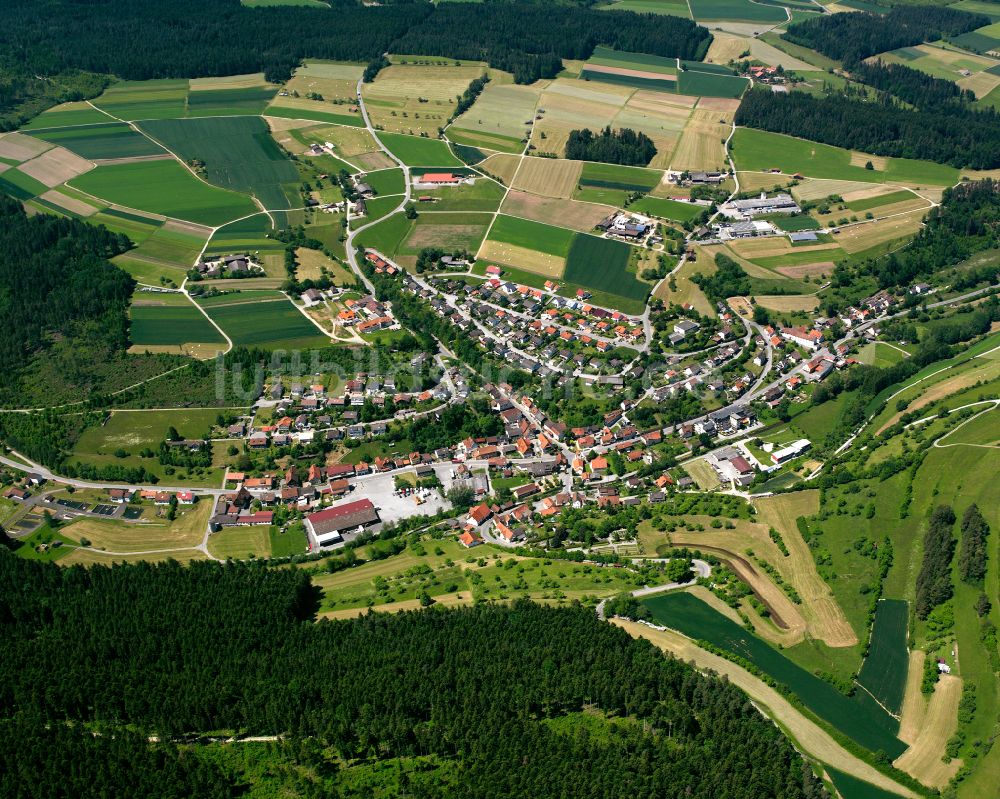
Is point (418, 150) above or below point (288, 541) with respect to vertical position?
above

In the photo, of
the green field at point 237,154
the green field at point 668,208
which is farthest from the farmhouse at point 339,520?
the green field at point 668,208

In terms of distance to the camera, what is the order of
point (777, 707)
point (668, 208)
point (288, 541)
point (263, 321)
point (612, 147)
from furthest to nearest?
point (612, 147) → point (668, 208) → point (263, 321) → point (288, 541) → point (777, 707)

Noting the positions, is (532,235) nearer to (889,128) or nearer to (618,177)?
(618,177)

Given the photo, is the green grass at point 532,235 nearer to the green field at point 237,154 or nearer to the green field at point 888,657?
the green field at point 237,154

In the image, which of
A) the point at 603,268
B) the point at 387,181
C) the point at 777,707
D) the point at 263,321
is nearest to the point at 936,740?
the point at 777,707

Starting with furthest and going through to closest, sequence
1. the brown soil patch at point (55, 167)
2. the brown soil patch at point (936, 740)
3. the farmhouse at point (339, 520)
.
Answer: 1. the brown soil patch at point (55, 167)
2. the farmhouse at point (339, 520)
3. the brown soil patch at point (936, 740)

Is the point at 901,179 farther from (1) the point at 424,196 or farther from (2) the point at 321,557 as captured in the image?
(2) the point at 321,557
